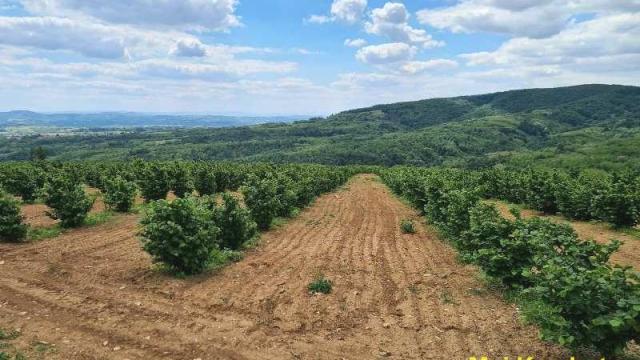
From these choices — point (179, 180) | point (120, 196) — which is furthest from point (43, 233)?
point (179, 180)

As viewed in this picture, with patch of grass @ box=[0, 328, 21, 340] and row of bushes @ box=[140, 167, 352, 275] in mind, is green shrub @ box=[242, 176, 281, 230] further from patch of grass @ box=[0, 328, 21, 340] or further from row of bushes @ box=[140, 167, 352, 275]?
patch of grass @ box=[0, 328, 21, 340]

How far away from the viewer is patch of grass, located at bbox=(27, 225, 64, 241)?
19503 mm

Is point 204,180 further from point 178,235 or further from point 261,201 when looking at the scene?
point 178,235

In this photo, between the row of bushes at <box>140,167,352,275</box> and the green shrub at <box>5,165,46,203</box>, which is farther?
the green shrub at <box>5,165,46,203</box>

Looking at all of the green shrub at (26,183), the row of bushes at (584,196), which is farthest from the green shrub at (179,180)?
the row of bushes at (584,196)

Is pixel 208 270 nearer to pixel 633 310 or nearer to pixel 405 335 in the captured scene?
pixel 405 335

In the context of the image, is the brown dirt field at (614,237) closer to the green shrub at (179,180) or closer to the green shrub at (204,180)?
the green shrub at (179,180)

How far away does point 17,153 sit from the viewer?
194 metres

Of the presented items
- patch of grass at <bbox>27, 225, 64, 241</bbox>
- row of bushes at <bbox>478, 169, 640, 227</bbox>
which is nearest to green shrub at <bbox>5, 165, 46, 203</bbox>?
patch of grass at <bbox>27, 225, 64, 241</bbox>

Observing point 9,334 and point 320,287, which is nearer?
point 9,334

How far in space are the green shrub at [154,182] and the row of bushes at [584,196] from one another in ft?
68.1

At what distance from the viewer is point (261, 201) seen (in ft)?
77.9

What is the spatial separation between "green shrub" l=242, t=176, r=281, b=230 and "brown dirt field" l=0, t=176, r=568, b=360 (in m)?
5.06

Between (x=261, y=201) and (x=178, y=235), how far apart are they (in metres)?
9.74
